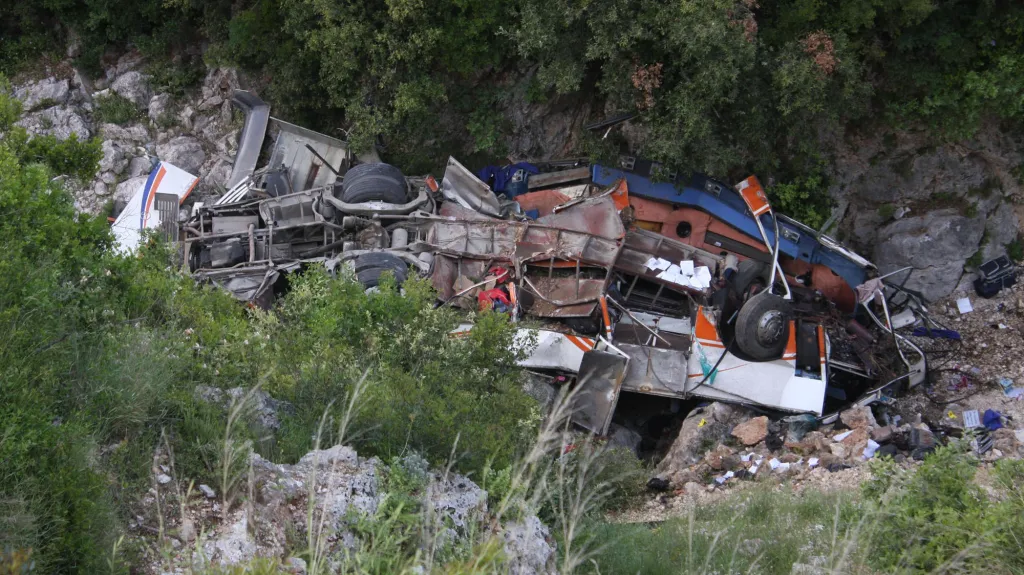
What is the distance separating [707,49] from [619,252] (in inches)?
118

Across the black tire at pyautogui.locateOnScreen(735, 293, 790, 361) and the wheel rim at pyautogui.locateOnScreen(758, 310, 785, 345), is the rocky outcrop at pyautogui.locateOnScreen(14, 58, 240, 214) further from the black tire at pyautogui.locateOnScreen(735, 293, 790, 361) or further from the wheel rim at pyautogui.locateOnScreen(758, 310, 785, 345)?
the wheel rim at pyautogui.locateOnScreen(758, 310, 785, 345)

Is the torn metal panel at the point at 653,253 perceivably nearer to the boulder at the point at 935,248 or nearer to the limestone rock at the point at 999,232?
the boulder at the point at 935,248

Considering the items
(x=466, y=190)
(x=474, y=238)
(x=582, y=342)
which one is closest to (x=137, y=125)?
(x=466, y=190)

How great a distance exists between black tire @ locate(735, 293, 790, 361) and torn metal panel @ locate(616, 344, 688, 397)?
80 cm

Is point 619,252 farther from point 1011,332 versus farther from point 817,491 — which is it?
point 1011,332

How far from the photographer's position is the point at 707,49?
10.6 metres

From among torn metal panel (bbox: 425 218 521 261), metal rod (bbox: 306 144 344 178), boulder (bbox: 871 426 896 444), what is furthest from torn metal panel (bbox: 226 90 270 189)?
boulder (bbox: 871 426 896 444)

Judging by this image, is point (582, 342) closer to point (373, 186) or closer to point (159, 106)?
point (373, 186)

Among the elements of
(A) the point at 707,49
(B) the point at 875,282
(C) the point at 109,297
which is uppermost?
(A) the point at 707,49

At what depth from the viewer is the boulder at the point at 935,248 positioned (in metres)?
12.5

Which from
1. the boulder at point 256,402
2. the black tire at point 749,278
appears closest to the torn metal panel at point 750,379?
the black tire at point 749,278

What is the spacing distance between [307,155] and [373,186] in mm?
2220

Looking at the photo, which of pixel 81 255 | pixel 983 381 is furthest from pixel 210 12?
pixel 983 381

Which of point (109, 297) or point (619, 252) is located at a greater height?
point (619, 252)
